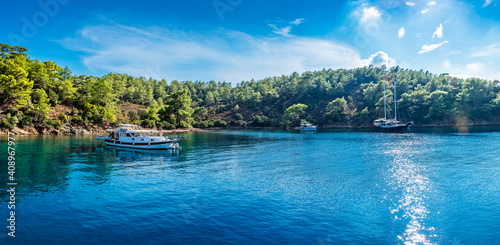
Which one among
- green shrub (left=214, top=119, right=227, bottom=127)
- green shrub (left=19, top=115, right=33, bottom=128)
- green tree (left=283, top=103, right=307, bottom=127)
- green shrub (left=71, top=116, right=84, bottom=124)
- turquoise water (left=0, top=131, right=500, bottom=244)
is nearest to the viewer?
turquoise water (left=0, top=131, right=500, bottom=244)

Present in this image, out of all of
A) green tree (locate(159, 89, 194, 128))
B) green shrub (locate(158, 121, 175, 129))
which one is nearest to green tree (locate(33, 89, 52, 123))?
green shrub (locate(158, 121, 175, 129))

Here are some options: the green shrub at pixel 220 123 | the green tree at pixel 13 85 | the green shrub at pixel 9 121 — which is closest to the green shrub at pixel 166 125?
the green shrub at pixel 220 123

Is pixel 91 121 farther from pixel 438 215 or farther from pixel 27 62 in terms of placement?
pixel 438 215

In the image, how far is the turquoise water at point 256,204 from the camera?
49.4ft

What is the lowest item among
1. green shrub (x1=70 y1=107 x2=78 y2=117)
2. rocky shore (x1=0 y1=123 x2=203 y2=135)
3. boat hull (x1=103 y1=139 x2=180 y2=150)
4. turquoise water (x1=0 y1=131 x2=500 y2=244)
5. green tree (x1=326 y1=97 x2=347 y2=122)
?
turquoise water (x1=0 y1=131 x2=500 y2=244)

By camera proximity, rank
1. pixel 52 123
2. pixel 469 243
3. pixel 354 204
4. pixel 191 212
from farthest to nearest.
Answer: pixel 52 123 → pixel 354 204 → pixel 191 212 → pixel 469 243

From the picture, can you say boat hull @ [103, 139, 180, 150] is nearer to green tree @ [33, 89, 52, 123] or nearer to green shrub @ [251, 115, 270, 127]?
green tree @ [33, 89, 52, 123]

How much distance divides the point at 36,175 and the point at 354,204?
3229 centimetres

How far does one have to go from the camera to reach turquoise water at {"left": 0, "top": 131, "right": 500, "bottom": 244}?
49.4 feet

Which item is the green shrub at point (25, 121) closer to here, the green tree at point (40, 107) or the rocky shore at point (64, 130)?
the rocky shore at point (64, 130)

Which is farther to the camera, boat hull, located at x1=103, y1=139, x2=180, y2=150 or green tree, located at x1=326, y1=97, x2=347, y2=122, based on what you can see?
green tree, located at x1=326, y1=97, x2=347, y2=122

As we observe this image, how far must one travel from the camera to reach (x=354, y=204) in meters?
20.4

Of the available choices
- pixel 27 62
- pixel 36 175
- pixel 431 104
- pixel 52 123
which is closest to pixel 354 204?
pixel 36 175

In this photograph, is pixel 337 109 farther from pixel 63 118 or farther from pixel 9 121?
pixel 9 121
